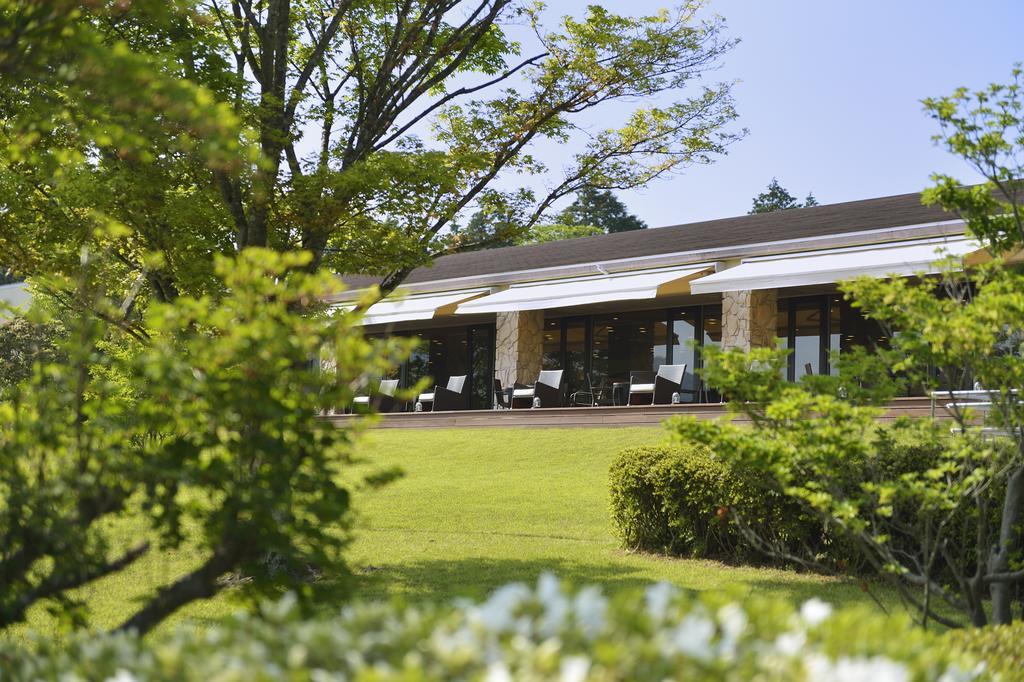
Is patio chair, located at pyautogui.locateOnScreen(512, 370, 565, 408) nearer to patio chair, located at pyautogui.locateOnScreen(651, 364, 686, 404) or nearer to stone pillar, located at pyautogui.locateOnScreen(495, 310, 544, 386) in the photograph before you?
stone pillar, located at pyautogui.locateOnScreen(495, 310, 544, 386)

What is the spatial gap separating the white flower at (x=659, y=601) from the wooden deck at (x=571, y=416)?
13.9 m

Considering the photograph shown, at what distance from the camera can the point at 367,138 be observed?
10.0m

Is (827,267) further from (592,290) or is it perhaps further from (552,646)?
(552,646)

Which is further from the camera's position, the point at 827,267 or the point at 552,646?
the point at 827,267

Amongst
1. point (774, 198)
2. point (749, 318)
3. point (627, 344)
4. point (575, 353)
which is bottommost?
point (575, 353)

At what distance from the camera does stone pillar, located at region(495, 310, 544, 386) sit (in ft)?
78.5

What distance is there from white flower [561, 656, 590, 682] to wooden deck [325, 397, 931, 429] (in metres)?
14.4

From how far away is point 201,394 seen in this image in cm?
321

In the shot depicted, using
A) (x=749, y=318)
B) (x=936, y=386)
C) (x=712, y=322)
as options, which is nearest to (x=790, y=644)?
(x=936, y=386)

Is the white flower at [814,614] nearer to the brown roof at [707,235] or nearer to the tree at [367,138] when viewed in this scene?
the tree at [367,138]

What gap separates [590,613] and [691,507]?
315 inches

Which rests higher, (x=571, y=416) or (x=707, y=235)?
(x=707, y=235)

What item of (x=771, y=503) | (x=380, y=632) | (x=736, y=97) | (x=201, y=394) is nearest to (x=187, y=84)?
(x=201, y=394)

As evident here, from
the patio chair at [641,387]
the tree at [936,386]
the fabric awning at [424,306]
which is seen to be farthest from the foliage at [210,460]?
the fabric awning at [424,306]
